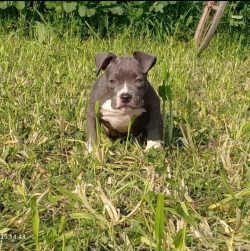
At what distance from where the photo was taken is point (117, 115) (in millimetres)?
4285

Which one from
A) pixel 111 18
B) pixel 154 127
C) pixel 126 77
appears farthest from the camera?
pixel 111 18

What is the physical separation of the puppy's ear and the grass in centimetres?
49

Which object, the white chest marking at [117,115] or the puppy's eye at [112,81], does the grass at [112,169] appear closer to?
the white chest marking at [117,115]

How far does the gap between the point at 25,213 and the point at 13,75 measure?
109 inches

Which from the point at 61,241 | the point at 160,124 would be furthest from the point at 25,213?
the point at 160,124

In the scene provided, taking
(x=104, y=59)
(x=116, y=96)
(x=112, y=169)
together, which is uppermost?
(x=104, y=59)

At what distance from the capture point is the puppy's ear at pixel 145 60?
168 inches

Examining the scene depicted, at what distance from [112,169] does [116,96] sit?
20.6 inches

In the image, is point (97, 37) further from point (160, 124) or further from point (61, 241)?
point (61, 241)

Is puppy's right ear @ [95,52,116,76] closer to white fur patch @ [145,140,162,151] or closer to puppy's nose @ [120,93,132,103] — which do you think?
puppy's nose @ [120,93,132,103]

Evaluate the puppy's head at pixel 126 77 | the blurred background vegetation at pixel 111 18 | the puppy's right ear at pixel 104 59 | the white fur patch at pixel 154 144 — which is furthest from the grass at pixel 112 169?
the blurred background vegetation at pixel 111 18

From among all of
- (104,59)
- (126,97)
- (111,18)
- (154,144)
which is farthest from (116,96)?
(111,18)

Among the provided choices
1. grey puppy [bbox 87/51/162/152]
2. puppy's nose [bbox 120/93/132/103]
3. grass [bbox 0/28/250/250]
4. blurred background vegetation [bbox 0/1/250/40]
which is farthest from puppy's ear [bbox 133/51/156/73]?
blurred background vegetation [bbox 0/1/250/40]

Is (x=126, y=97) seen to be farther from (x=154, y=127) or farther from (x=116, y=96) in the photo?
(x=154, y=127)
